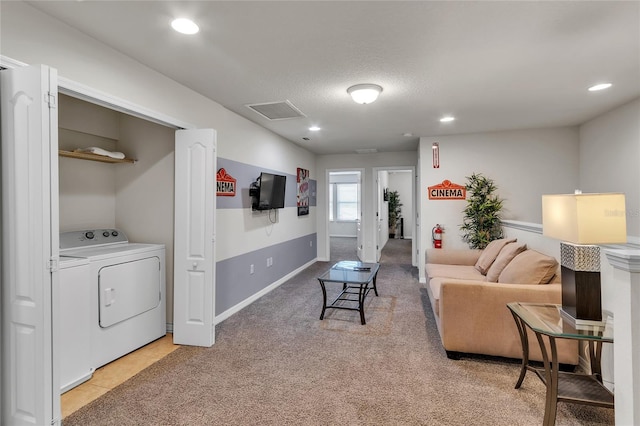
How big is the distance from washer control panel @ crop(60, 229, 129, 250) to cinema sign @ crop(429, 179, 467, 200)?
14.5 feet

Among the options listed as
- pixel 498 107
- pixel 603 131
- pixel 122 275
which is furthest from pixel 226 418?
pixel 603 131

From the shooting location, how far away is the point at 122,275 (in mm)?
2652

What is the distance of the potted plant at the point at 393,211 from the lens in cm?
1103

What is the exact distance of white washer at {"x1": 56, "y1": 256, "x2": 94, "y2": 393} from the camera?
7.15 ft

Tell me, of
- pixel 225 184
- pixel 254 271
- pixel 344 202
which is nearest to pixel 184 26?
pixel 225 184

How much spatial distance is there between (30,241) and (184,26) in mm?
1544

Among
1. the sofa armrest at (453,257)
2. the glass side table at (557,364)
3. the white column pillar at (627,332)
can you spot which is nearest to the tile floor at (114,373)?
the glass side table at (557,364)

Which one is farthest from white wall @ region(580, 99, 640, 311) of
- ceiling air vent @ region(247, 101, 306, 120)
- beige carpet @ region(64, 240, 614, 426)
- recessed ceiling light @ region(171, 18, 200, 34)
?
recessed ceiling light @ region(171, 18, 200, 34)

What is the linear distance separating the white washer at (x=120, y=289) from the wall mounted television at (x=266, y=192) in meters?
1.42

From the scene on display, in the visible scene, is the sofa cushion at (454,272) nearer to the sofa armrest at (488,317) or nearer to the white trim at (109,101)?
the sofa armrest at (488,317)

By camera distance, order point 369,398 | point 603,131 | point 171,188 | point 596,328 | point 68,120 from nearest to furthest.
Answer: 1. point 596,328
2. point 369,398
3. point 68,120
4. point 171,188
5. point 603,131

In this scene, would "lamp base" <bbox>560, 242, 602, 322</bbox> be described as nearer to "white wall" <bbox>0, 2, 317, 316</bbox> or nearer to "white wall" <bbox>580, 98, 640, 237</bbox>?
"white wall" <bbox>580, 98, 640, 237</bbox>

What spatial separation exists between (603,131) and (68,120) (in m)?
6.09

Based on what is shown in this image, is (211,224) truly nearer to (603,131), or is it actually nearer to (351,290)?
(351,290)
